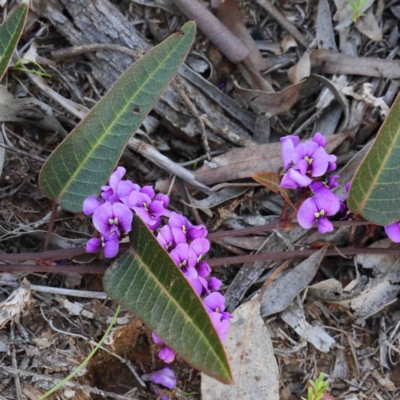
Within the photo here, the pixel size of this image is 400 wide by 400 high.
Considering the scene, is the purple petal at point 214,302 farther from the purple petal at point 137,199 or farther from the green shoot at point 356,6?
the green shoot at point 356,6

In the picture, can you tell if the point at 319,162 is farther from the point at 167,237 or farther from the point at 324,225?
the point at 167,237

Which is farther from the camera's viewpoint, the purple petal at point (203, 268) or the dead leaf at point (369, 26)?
the dead leaf at point (369, 26)

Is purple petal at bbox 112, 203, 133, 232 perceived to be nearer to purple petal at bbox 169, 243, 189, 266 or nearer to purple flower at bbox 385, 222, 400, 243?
purple petal at bbox 169, 243, 189, 266

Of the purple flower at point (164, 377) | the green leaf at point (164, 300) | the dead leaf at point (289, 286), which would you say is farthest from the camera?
the dead leaf at point (289, 286)

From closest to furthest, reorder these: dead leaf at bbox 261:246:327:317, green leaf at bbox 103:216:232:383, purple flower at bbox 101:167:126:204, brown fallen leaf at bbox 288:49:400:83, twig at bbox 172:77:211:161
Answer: green leaf at bbox 103:216:232:383 → purple flower at bbox 101:167:126:204 → dead leaf at bbox 261:246:327:317 → twig at bbox 172:77:211:161 → brown fallen leaf at bbox 288:49:400:83

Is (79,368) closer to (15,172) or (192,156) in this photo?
(15,172)

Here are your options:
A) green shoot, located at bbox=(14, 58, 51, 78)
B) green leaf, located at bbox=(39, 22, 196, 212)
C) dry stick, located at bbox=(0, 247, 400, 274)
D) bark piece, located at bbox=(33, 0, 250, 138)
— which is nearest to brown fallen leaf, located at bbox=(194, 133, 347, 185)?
bark piece, located at bbox=(33, 0, 250, 138)

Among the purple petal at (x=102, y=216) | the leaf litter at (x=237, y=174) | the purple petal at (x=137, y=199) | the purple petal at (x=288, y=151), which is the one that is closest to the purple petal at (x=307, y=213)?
the purple petal at (x=288, y=151)
